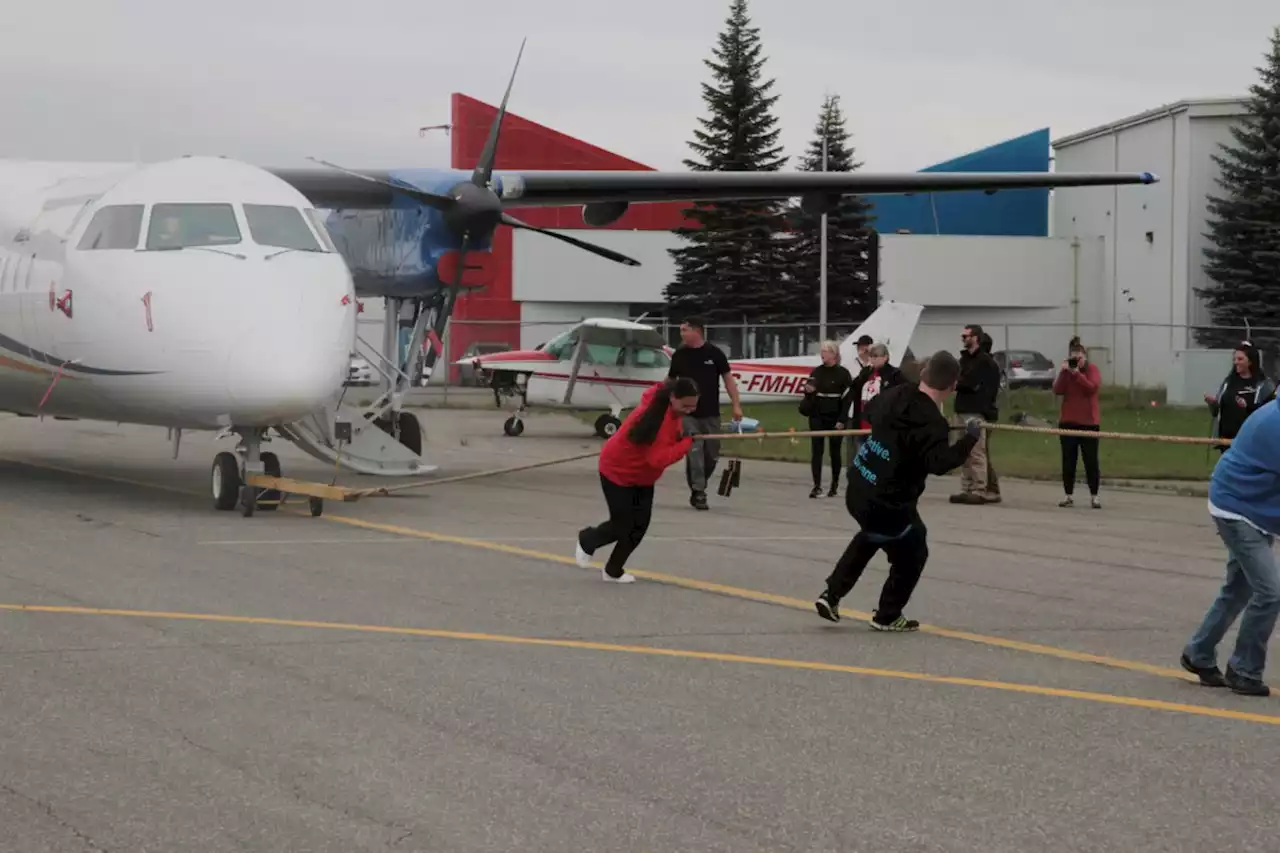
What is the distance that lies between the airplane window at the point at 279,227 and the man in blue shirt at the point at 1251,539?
9432 mm

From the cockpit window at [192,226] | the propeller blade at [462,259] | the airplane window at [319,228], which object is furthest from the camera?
the propeller blade at [462,259]

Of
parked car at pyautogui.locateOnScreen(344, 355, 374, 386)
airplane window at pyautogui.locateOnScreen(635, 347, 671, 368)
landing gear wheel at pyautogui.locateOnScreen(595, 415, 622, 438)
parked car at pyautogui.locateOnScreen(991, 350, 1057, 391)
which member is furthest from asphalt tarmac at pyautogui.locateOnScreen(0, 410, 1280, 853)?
parked car at pyautogui.locateOnScreen(991, 350, 1057, 391)

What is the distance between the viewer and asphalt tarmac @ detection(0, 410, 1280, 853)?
17.5 feet

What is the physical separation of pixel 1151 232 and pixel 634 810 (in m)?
49.6

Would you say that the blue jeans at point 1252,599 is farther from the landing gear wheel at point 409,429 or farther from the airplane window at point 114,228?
the landing gear wheel at point 409,429

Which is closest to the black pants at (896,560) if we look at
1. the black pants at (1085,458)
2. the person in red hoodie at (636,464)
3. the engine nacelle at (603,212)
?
the person in red hoodie at (636,464)

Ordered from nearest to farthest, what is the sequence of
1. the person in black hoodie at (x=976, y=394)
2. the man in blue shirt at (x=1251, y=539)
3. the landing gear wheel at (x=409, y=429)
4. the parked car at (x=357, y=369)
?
the man in blue shirt at (x=1251, y=539) < the parked car at (x=357, y=369) < the person in black hoodie at (x=976, y=394) < the landing gear wheel at (x=409, y=429)

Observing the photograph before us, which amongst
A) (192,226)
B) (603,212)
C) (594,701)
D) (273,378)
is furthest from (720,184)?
(594,701)

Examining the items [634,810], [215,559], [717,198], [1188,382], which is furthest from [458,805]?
[1188,382]

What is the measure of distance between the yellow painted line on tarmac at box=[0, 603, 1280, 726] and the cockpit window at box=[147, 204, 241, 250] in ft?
19.2

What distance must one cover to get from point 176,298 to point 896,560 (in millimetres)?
7530

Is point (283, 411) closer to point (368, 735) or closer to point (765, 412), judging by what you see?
point (368, 735)

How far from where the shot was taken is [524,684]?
755 centimetres

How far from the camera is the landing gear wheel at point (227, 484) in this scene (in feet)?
49.7
